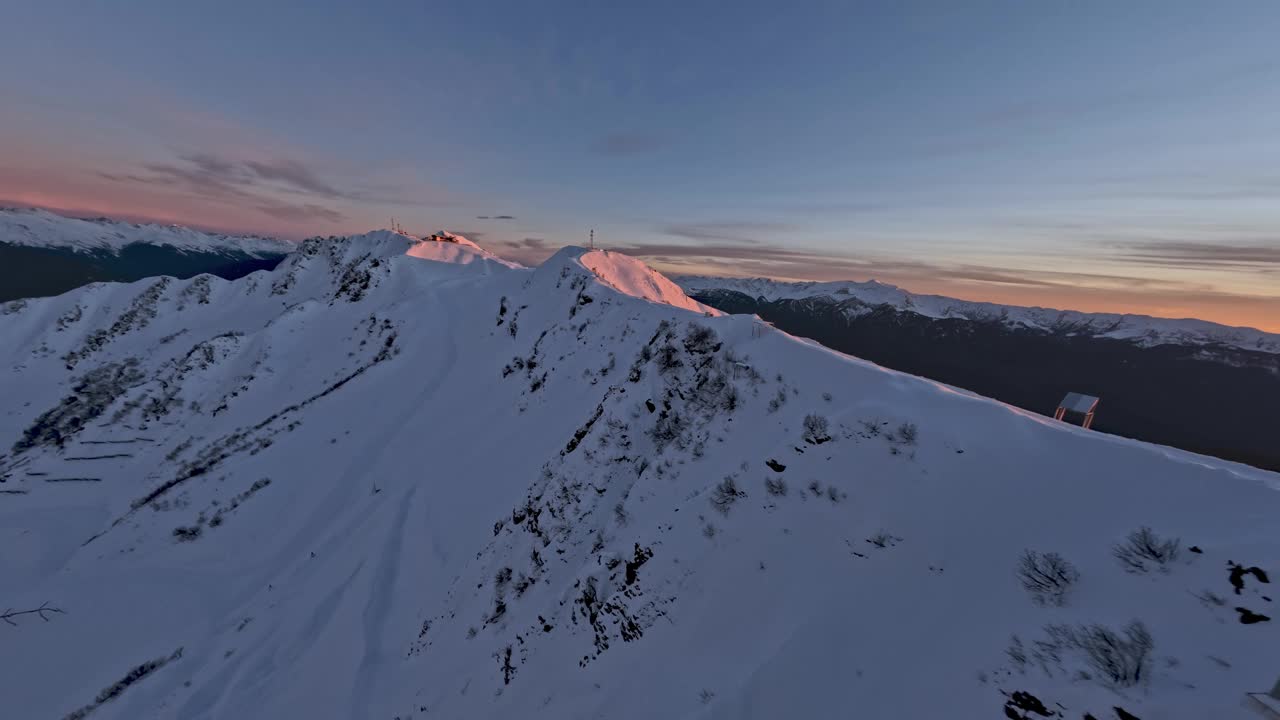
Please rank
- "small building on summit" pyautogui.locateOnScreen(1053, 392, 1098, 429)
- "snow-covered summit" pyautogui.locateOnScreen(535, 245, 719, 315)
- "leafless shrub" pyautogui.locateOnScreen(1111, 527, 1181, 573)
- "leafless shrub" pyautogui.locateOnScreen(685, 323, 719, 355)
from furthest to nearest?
"snow-covered summit" pyautogui.locateOnScreen(535, 245, 719, 315) → "leafless shrub" pyautogui.locateOnScreen(685, 323, 719, 355) → "small building on summit" pyautogui.locateOnScreen(1053, 392, 1098, 429) → "leafless shrub" pyautogui.locateOnScreen(1111, 527, 1181, 573)

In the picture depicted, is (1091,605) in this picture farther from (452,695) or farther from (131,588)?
(131,588)

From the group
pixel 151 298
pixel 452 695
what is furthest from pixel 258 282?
pixel 452 695

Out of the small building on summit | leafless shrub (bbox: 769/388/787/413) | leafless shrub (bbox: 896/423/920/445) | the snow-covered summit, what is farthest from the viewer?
the snow-covered summit

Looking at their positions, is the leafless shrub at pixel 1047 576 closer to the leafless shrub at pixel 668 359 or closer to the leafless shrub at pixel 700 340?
the leafless shrub at pixel 700 340

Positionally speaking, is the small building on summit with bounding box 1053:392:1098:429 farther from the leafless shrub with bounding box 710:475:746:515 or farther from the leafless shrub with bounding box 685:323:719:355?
the leafless shrub with bounding box 685:323:719:355

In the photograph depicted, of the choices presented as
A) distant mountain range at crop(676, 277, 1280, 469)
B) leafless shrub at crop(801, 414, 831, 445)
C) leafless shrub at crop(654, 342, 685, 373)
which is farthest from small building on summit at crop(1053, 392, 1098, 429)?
distant mountain range at crop(676, 277, 1280, 469)

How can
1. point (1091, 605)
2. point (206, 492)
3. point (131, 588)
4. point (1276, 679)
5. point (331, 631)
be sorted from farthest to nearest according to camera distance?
point (206, 492) → point (131, 588) → point (331, 631) → point (1091, 605) → point (1276, 679)
